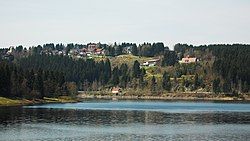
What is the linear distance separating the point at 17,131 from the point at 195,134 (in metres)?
34.8

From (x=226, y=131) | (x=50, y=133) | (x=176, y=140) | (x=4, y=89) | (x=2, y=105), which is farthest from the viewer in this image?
(x=4, y=89)

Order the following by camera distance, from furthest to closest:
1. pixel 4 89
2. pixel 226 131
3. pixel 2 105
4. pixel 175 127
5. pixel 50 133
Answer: pixel 4 89, pixel 2 105, pixel 175 127, pixel 226 131, pixel 50 133

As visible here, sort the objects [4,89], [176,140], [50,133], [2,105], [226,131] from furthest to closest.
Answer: [4,89] → [2,105] → [226,131] → [50,133] → [176,140]

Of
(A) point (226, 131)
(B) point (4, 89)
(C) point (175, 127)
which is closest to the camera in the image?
(A) point (226, 131)

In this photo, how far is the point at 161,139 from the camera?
91438 millimetres

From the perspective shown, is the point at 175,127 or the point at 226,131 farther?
the point at 175,127

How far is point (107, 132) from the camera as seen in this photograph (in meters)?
103

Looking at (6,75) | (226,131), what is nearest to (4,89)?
(6,75)

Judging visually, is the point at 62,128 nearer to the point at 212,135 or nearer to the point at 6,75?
the point at 212,135

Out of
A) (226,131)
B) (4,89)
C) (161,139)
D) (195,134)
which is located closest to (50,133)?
(161,139)

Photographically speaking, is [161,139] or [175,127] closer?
[161,139]

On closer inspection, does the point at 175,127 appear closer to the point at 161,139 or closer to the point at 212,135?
the point at 212,135

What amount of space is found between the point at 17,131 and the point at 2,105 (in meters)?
82.5

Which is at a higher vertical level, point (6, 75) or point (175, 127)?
point (6, 75)
